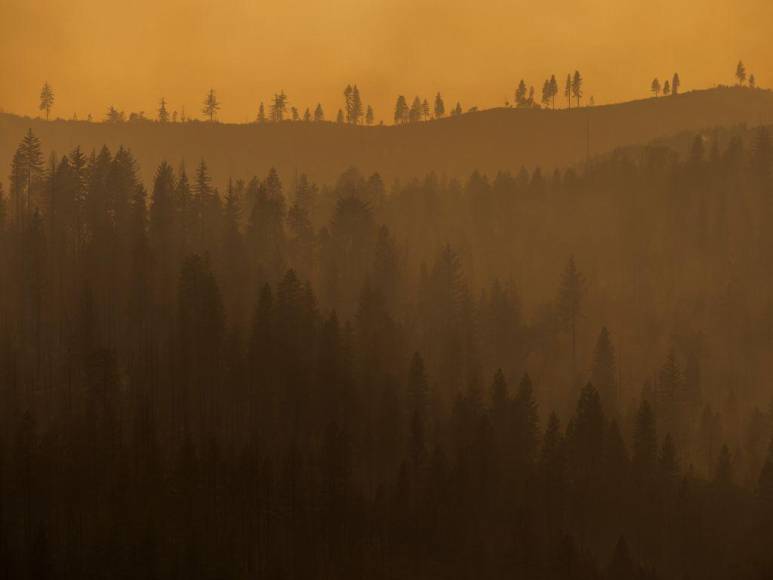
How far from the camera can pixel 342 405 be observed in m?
107

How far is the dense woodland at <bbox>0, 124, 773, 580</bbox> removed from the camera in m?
95.7

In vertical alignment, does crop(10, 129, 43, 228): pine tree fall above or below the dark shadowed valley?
above

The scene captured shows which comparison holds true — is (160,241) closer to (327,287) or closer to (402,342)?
(327,287)

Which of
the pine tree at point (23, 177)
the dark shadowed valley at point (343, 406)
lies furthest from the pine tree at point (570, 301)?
the pine tree at point (23, 177)

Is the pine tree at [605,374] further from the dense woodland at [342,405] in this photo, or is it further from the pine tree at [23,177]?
the pine tree at [23,177]

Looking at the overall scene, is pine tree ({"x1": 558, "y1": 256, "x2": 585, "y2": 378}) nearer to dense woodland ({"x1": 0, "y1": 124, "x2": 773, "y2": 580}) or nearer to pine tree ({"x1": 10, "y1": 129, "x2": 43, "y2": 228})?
dense woodland ({"x1": 0, "y1": 124, "x2": 773, "y2": 580})

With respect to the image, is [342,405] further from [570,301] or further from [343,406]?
[570,301]

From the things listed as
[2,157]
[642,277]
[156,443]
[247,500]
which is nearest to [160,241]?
[156,443]

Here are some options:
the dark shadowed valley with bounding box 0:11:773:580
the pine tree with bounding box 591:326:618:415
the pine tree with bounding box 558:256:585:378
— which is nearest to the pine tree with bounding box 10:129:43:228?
the dark shadowed valley with bounding box 0:11:773:580

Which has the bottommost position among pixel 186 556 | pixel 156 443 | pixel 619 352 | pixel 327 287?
pixel 186 556

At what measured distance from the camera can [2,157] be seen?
199 meters

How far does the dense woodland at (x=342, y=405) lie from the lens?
314 feet

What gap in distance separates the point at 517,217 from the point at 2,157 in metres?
108

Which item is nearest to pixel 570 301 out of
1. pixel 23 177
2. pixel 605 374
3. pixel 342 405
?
pixel 605 374
